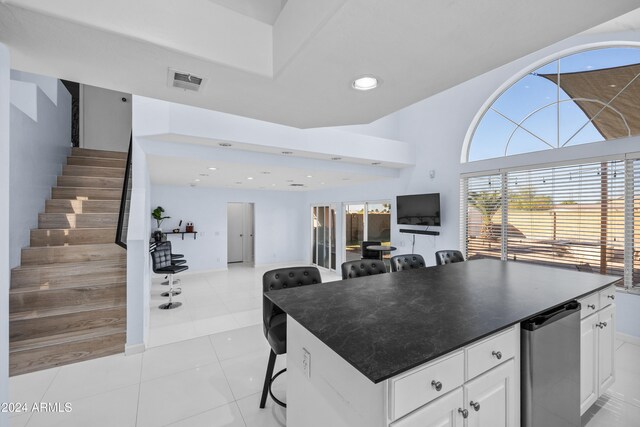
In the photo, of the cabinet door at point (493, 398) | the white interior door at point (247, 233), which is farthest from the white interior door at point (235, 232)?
the cabinet door at point (493, 398)

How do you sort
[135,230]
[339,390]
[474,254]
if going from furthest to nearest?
1. [474,254]
2. [135,230]
3. [339,390]

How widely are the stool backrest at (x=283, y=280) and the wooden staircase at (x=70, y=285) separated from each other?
2.04 m

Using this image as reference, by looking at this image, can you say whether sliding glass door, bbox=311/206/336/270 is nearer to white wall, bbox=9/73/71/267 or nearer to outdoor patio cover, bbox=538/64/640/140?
outdoor patio cover, bbox=538/64/640/140

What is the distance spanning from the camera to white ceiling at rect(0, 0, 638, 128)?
115 cm

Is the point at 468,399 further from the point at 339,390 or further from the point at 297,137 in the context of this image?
the point at 297,137

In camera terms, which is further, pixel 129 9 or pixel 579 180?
pixel 579 180

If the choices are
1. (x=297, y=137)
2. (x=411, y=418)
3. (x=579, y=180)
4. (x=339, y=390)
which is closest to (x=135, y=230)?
(x=297, y=137)

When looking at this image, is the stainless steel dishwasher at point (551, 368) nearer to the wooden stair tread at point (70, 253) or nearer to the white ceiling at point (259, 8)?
the white ceiling at point (259, 8)

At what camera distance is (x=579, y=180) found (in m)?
3.74

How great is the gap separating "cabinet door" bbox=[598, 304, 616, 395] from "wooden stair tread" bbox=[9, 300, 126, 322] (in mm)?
4495

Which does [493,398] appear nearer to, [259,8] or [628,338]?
[259,8]

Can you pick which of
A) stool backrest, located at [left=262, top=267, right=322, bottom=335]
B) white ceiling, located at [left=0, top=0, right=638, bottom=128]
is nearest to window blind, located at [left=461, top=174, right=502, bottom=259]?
white ceiling, located at [left=0, top=0, right=638, bottom=128]

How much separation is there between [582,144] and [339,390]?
4592mm

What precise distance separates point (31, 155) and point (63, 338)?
2377 mm
